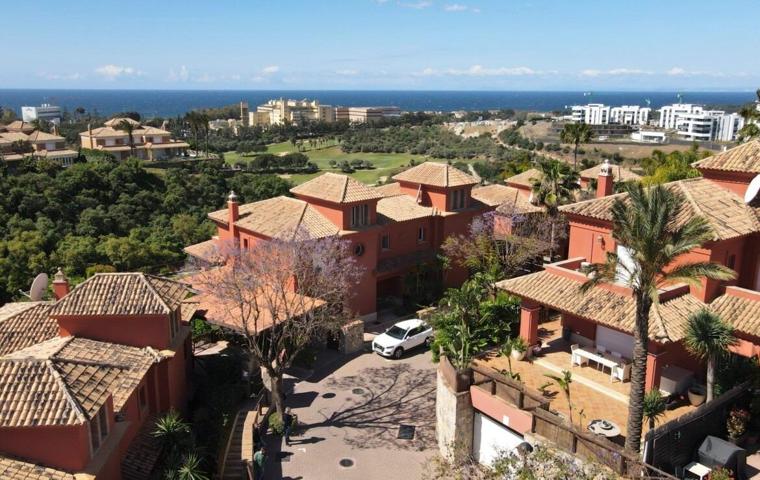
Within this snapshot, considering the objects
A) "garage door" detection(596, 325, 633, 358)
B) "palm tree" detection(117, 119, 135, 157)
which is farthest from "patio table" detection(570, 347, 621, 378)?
"palm tree" detection(117, 119, 135, 157)

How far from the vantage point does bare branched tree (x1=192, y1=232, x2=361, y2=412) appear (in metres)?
26.0

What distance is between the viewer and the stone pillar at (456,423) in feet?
70.5

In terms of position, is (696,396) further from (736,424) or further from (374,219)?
(374,219)

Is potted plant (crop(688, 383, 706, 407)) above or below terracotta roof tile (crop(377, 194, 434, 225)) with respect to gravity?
below

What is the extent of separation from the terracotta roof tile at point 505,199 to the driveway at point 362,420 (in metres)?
13.9

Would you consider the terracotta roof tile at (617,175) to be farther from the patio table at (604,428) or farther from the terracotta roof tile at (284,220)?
the patio table at (604,428)

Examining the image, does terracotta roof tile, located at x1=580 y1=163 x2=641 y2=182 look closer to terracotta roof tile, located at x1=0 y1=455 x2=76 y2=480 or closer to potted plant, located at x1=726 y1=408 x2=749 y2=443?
potted plant, located at x1=726 y1=408 x2=749 y2=443

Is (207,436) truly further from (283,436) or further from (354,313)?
(354,313)

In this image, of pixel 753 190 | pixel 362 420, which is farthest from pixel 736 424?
pixel 362 420

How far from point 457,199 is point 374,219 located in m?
7.09

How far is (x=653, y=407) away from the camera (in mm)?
19812

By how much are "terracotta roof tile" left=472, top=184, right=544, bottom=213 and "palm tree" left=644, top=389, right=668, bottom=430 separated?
20683mm

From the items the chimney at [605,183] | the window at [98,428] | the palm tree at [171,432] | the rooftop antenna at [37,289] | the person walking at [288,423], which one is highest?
the chimney at [605,183]

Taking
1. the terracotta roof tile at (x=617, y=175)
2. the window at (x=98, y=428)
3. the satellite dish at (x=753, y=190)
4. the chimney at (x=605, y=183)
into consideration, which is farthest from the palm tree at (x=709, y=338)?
the terracotta roof tile at (x=617, y=175)
